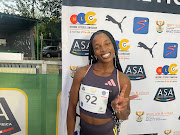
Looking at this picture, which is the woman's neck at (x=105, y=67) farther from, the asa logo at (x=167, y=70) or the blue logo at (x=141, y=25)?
the asa logo at (x=167, y=70)

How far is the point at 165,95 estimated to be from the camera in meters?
2.04

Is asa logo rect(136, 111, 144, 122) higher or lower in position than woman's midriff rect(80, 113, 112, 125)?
lower

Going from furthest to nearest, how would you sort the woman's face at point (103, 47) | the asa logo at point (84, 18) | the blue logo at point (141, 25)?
1. the blue logo at point (141, 25)
2. the asa logo at point (84, 18)
3. the woman's face at point (103, 47)

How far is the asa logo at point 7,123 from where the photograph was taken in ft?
6.28

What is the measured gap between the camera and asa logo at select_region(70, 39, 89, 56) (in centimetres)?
178

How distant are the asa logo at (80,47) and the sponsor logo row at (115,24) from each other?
14 centimetres

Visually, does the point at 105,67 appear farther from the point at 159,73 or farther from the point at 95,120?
the point at 159,73

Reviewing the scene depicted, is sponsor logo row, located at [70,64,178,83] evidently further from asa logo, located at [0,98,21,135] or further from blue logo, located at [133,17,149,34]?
asa logo, located at [0,98,21,135]

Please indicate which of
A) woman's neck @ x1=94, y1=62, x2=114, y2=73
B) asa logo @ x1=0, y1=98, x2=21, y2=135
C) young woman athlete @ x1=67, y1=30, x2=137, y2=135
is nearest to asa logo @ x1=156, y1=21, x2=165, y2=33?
young woman athlete @ x1=67, y1=30, x2=137, y2=135

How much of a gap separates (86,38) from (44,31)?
914 millimetres

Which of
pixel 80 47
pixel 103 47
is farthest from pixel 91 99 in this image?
pixel 80 47

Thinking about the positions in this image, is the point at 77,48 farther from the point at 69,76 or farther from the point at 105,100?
the point at 105,100

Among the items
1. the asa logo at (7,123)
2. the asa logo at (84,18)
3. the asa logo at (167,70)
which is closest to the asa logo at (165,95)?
the asa logo at (167,70)

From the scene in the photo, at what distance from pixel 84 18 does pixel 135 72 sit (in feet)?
3.32
